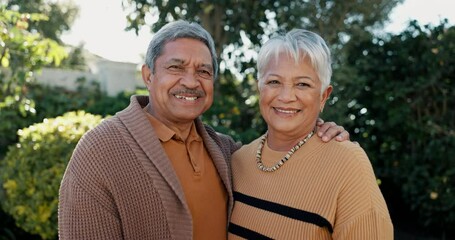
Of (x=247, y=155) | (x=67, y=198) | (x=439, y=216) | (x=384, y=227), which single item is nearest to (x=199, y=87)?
(x=247, y=155)

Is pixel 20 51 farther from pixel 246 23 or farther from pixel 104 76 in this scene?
pixel 104 76

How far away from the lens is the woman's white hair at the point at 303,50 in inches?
88.7

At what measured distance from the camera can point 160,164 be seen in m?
2.16

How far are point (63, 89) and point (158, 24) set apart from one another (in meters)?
3.23

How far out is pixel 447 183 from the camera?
5.68 m

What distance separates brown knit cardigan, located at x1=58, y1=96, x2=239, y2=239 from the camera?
2.01 metres

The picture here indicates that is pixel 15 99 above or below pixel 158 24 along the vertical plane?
below

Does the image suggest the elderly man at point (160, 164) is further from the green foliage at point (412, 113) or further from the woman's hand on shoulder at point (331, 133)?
the green foliage at point (412, 113)

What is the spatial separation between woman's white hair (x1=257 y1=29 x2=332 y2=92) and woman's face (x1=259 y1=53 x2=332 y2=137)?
0.07 ft

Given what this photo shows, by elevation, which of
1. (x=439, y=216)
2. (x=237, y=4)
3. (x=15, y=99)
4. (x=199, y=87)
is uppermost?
(x=237, y=4)

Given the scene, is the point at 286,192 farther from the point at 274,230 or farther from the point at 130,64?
the point at 130,64

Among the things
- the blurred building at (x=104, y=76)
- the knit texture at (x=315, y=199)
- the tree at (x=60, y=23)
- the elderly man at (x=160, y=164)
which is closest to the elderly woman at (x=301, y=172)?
the knit texture at (x=315, y=199)

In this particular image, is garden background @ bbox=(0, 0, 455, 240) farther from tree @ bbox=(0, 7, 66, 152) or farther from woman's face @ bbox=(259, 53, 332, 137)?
woman's face @ bbox=(259, 53, 332, 137)

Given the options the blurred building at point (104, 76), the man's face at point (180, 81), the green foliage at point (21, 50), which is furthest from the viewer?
the blurred building at point (104, 76)
